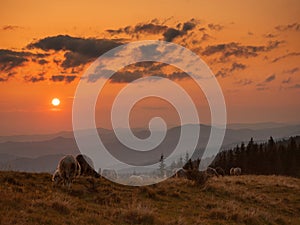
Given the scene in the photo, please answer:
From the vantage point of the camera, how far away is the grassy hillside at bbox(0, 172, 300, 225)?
1160 centimetres

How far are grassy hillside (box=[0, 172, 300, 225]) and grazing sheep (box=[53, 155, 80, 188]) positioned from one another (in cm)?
48

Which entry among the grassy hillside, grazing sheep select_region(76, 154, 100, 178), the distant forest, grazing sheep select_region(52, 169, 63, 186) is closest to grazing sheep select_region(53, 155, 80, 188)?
grazing sheep select_region(52, 169, 63, 186)

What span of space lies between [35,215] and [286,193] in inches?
878

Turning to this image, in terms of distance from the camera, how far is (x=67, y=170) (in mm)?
19562

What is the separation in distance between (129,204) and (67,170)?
19.5 ft

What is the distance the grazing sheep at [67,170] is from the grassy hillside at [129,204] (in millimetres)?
476

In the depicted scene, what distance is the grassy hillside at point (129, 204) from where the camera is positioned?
1160 centimetres

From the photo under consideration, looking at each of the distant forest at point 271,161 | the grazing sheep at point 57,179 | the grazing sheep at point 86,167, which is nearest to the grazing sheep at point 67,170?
the grazing sheep at point 57,179

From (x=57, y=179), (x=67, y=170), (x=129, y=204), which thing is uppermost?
(x=67, y=170)

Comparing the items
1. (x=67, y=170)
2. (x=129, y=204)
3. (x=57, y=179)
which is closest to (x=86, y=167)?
(x=67, y=170)

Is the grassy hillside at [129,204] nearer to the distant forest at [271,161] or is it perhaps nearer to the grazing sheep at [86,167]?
the grazing sheep at [86,167]

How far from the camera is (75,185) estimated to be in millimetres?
18375

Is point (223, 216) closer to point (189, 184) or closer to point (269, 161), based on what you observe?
point (189, 184)

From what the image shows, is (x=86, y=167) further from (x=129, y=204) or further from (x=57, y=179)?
(x=129, y=204)
